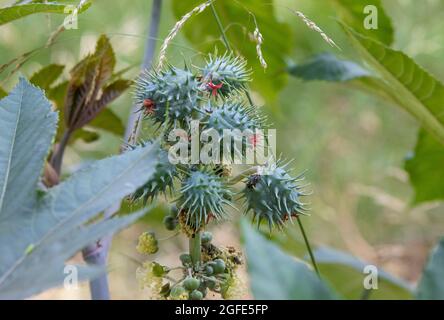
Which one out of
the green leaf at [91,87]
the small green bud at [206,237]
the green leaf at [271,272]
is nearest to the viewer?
the green leaf at [271,272]

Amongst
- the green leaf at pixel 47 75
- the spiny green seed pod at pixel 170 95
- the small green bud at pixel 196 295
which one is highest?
the green leaf at pixel 47 75

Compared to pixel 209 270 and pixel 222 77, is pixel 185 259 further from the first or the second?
pixel 222 77

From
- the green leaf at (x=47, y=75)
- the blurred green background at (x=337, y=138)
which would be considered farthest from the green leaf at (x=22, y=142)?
the blurred green background at (x=337, y=138)

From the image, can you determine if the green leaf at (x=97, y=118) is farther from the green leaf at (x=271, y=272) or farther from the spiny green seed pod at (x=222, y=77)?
the green leaf at (x=271, y=272)

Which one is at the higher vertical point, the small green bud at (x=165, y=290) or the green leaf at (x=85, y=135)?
the green leaf at (x=85, y=135)

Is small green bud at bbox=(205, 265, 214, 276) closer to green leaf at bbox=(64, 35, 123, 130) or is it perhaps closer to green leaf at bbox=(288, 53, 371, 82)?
green leaf at bbox=(64, 35, 123, 130)

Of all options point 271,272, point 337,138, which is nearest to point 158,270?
point 271,272
